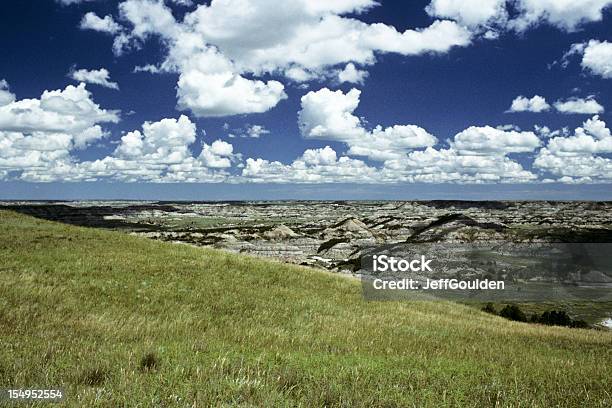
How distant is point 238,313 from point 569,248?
123 m

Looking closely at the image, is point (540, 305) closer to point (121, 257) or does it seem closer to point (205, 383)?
point (121, 257)

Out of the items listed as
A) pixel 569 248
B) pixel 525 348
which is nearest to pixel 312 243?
pixel 569 248

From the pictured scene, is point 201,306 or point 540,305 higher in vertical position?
point 201,306

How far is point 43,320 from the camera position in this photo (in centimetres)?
1224

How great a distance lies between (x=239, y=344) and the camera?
35.1 feet

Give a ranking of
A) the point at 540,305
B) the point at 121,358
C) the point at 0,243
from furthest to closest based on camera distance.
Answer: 1. the point at 540,305
2. the point at 0,243
3. the point at 121,358

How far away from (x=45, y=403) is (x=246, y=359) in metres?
3.35

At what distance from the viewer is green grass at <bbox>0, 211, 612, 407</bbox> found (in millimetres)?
6238

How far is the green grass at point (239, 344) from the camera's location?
246 inches

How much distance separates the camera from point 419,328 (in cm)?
1623

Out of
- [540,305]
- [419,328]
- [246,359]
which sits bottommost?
[540,305]

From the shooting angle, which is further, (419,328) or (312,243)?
(312,243)

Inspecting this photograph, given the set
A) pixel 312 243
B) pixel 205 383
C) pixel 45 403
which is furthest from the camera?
pixel 312 243

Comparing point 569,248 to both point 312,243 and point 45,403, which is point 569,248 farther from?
point 45,403
